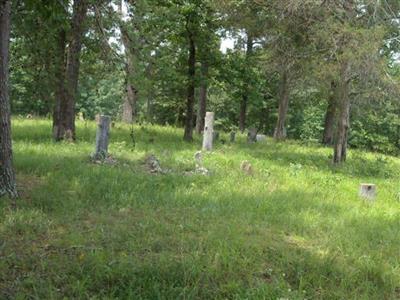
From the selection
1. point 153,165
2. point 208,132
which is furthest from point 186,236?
point 208,132

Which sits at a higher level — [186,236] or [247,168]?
[247,168]

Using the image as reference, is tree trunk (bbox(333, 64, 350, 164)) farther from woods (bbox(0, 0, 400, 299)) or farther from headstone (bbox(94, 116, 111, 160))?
headstone (bbox(94, 116, 111, 160))

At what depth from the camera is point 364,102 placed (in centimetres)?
1578

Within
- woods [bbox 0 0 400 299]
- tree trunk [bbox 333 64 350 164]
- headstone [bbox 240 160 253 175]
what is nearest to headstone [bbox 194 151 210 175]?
woods [bbox 0 0 400 299]

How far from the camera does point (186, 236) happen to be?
6.57m

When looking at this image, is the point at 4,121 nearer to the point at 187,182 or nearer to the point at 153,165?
the point at 187,182

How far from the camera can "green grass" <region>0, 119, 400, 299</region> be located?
511cm

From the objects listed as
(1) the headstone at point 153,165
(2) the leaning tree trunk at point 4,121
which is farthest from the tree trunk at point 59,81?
(2) the leaning tree trunk at point 4,121

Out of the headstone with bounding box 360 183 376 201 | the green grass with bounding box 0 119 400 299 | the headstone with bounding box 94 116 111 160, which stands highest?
the headstone with bounding box 94 116 111 160

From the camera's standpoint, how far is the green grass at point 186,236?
16.8ft

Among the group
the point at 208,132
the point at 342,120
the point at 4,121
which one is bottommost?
the point at 208,132

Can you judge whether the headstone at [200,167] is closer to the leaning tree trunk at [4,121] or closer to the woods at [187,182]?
the woods at [187,182]

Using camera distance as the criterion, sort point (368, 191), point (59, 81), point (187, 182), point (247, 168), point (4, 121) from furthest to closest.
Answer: point (59, 81)
point (247, 168)
point (368, 191)
point (187, 182)
point (4, 121)

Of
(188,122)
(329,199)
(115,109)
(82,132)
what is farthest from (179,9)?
(115,109)
